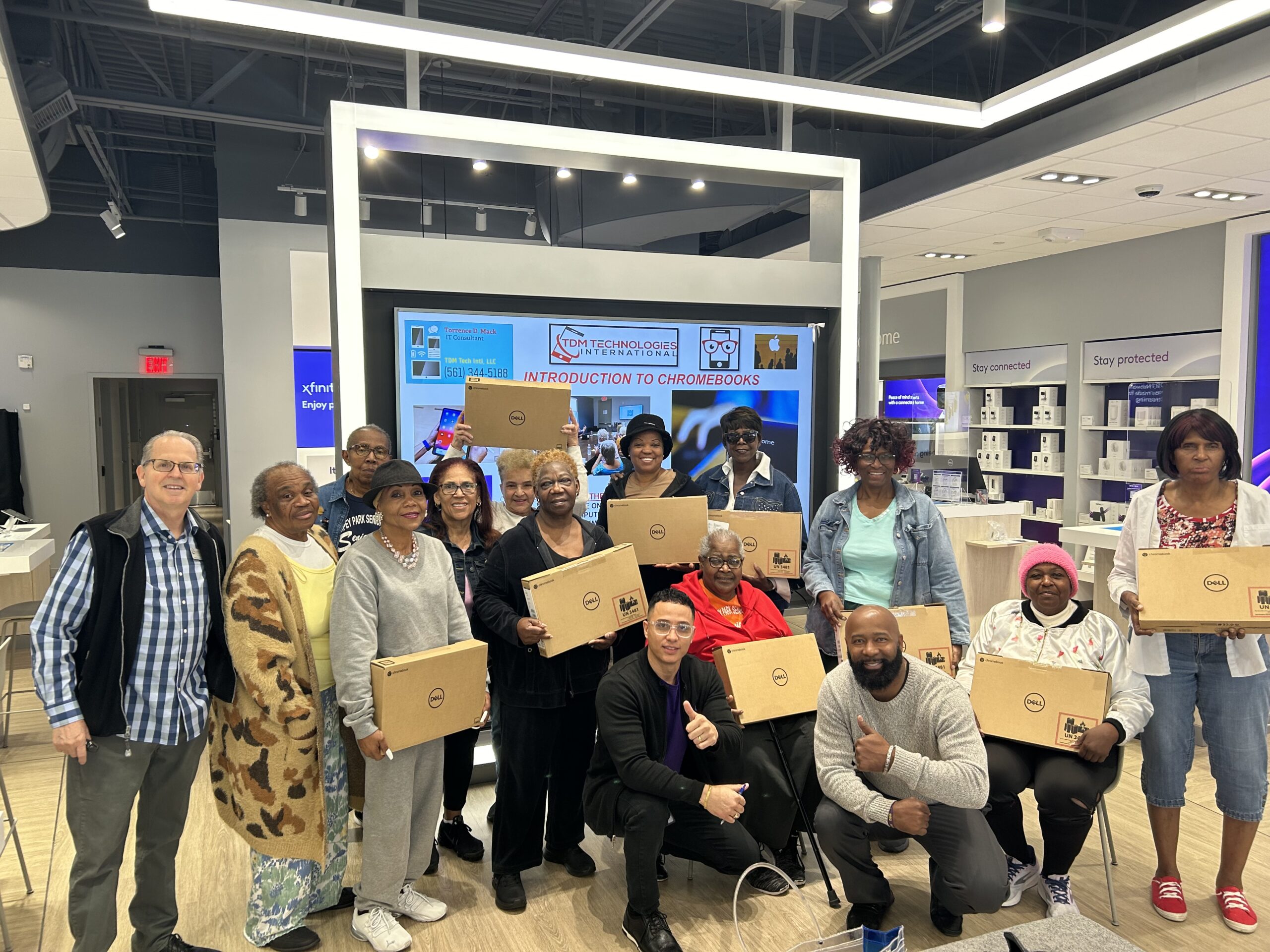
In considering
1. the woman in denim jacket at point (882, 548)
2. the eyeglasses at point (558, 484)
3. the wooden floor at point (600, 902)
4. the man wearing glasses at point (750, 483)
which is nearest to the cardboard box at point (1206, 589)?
the woman in denim jacket at point (882, 548)

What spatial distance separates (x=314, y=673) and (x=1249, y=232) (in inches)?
292

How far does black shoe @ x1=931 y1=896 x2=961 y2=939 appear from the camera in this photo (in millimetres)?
2848

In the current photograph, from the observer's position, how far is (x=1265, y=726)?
2.90m

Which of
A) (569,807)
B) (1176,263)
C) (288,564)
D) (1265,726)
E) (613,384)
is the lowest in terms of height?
(569,807)

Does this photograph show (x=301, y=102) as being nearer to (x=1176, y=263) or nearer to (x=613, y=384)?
(x=613, y=384)

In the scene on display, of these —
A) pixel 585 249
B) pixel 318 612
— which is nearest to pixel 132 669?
pixel 318 612

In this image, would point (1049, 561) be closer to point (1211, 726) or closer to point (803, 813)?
point (1211, 726)

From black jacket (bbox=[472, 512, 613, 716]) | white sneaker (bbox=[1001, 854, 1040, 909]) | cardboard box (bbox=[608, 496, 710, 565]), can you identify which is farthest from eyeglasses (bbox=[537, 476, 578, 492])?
white sneaker (bbox=[1001, 854, 1040, 909])

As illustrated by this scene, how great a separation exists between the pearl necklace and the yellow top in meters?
0.19

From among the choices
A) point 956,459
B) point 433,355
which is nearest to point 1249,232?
point 956,459

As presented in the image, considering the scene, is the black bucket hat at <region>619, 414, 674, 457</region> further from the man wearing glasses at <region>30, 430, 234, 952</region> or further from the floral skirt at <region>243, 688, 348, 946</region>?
the man wearing glasses at <region>30, 430, 234, 952</region>

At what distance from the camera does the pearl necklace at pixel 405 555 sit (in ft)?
8.80

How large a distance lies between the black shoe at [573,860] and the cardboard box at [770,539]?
1272 millimetres

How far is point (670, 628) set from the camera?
2.85 meters
